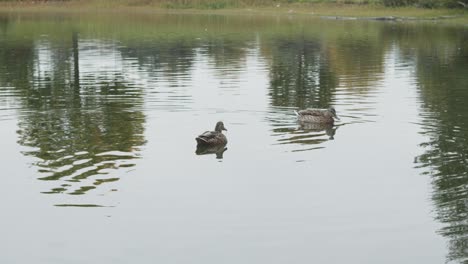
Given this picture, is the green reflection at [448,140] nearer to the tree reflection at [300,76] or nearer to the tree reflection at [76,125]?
the tree reflection at [300,76]

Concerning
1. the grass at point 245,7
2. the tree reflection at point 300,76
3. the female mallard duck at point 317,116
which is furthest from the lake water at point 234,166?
the grass at point 245,7

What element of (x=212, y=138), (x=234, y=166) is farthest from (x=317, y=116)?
(x=234, y=166)

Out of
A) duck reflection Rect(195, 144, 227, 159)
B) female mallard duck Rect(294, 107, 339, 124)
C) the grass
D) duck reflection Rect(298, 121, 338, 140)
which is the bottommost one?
duck reflection Rect(195, 144, 227, 159)

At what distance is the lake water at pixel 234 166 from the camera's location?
15836mm

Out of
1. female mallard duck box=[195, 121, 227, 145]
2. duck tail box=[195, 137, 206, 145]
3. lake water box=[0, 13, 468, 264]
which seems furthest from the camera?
duck tail box=[195, 137, 206, 145]

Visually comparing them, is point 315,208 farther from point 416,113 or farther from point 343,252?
point 416,113

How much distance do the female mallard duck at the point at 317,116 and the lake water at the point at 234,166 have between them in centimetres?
38

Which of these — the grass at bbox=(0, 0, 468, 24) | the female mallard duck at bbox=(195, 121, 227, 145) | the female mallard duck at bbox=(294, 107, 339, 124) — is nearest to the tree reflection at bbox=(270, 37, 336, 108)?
the female mallard duck at bbox=(294, 107, 339, 124)

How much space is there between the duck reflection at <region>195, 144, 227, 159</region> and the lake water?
47 cm

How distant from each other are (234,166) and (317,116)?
6.30 meters

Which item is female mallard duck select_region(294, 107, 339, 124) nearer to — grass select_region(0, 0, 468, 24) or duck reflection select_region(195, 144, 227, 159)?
duck reflection select_region(195, 144, 227, 159)

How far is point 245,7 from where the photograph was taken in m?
128

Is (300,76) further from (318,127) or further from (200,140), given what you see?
(200,140)

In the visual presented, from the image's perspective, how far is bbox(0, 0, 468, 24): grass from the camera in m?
105
